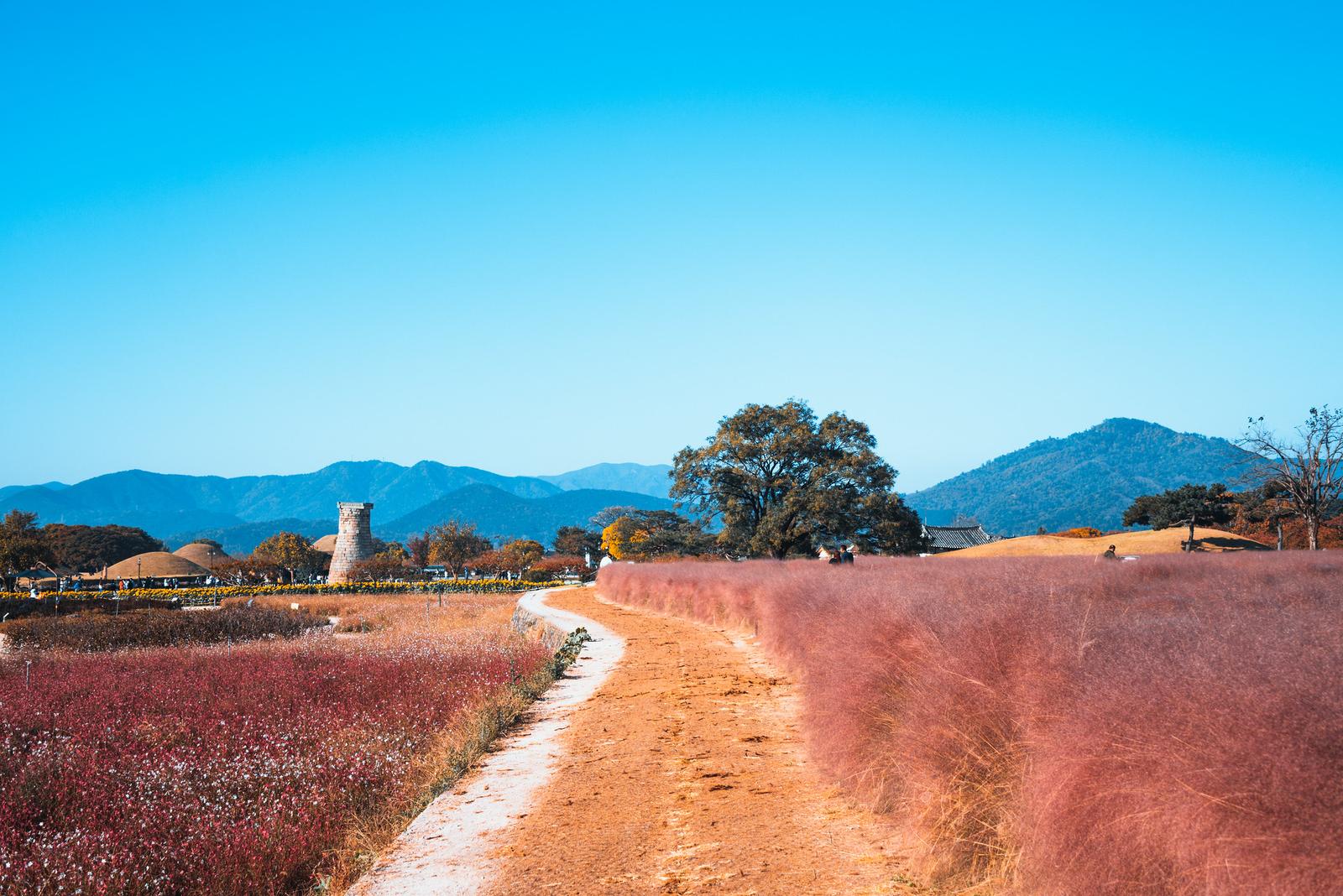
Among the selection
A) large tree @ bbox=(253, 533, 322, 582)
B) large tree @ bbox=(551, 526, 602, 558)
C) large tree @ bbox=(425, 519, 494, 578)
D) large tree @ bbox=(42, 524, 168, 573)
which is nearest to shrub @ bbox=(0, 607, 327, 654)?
large tree @ bbox=(425, 519, 494, 578)

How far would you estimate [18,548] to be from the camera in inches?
2159

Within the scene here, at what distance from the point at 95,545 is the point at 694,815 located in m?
114

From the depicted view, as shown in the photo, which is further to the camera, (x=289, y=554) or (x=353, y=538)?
(x=289, y=554)

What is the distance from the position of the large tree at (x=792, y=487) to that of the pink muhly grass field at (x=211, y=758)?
877 inches

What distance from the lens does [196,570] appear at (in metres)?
78.1

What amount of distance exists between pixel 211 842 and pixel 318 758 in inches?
93.6

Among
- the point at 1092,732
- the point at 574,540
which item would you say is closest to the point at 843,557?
the point at 1092,732

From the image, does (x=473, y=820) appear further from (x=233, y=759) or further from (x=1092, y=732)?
(x=1092, y=732)

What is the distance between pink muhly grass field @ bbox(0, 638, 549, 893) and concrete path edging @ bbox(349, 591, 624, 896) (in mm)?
763

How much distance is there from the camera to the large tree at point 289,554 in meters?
72.2

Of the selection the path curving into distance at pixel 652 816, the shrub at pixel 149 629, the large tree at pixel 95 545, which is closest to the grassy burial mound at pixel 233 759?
the path curving into distance at pixel 652 816

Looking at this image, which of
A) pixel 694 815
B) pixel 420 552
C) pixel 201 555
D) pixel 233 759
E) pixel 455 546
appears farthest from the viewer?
pixel 201 555

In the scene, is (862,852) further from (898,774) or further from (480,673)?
(480,673)

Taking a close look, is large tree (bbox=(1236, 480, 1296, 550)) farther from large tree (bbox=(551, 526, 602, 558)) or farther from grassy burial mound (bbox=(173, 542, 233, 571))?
grassy burial mound (bbox=(173, 542, 233, 571))
